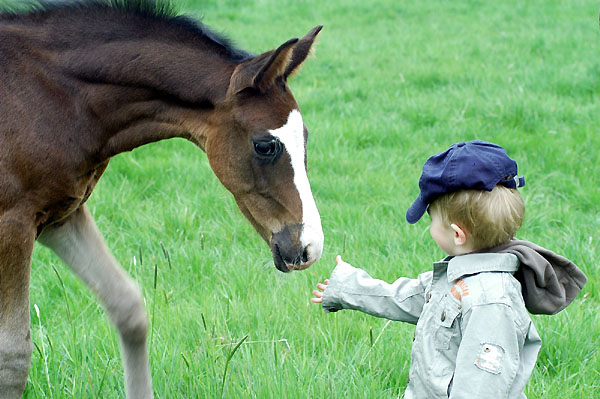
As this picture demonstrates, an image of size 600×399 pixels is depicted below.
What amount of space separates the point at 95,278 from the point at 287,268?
0.77 metres

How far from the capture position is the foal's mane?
2645mm

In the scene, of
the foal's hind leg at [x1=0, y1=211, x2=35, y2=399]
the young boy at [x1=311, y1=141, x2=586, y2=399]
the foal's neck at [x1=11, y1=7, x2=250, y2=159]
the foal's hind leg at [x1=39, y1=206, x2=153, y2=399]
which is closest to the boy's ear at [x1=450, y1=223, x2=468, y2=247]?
the young boy at [x1=311, y1=141, x2=586, y2=399]

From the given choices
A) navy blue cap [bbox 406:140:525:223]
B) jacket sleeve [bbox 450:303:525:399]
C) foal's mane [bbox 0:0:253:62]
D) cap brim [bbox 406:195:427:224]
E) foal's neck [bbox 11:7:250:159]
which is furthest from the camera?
foal's mane [bbox 0:0:253:62]

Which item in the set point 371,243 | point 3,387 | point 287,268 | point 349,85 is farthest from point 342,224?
point 349,85

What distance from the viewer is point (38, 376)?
2.79 m

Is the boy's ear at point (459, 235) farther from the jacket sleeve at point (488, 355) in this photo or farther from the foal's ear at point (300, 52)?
the foal's ear at point (300, 52)

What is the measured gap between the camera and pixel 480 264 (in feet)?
6.57

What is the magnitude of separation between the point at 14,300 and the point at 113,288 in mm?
423

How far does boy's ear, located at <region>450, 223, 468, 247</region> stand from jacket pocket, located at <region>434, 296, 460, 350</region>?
0.56 feet

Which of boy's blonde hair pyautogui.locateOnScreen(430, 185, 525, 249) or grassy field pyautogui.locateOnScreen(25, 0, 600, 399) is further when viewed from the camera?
grassy field pyautogui.locateOnScreen(25, 0, 600, 399)

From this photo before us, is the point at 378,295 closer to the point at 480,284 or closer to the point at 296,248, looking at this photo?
the point at 296,248

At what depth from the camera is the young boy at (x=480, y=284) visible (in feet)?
6.09

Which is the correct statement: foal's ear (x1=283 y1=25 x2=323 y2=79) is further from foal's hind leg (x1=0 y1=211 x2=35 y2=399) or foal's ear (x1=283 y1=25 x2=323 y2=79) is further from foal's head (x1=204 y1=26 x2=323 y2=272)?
foal's hind leg (x1=0 y1=211 x2=35 y2=399)

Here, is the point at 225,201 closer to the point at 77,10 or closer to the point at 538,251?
the point at 77,10
